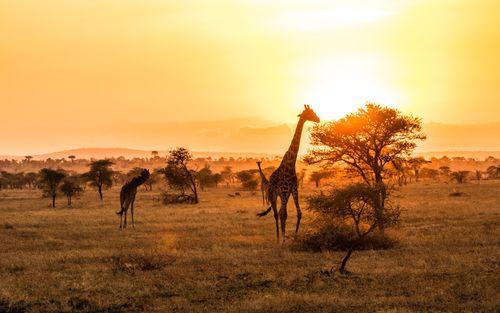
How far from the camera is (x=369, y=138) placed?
2666 centimetres

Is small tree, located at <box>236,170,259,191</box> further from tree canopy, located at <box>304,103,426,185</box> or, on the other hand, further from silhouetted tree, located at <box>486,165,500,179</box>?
silhouetted tree, located at <box>486,165,500,179</box>

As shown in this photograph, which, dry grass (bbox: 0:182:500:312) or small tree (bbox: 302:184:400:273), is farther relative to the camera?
small tree (bbox: 302:184:400:273)

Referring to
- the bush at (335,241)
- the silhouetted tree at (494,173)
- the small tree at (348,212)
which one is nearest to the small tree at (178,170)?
the small tree at (348,212)

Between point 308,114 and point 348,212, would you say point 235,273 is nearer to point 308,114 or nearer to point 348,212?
point 348,212

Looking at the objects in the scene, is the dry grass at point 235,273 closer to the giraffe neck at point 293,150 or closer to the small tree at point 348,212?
the small tree at point 348,212

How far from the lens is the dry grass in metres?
13.7

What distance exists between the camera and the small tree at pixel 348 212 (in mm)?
19047

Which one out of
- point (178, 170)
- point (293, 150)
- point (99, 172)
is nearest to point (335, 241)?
point (293, 150)

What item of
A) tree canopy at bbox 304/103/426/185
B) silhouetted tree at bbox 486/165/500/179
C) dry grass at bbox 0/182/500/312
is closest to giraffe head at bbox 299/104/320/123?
tree canopy at bbox 304/103/426/185

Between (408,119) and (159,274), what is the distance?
630 inches

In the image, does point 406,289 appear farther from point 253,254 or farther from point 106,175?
point 106,175

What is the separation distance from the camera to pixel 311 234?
2275 cm

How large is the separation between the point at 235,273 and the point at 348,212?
18.1 ft

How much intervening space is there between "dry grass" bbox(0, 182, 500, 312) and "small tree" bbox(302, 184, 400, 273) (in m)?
1.03
